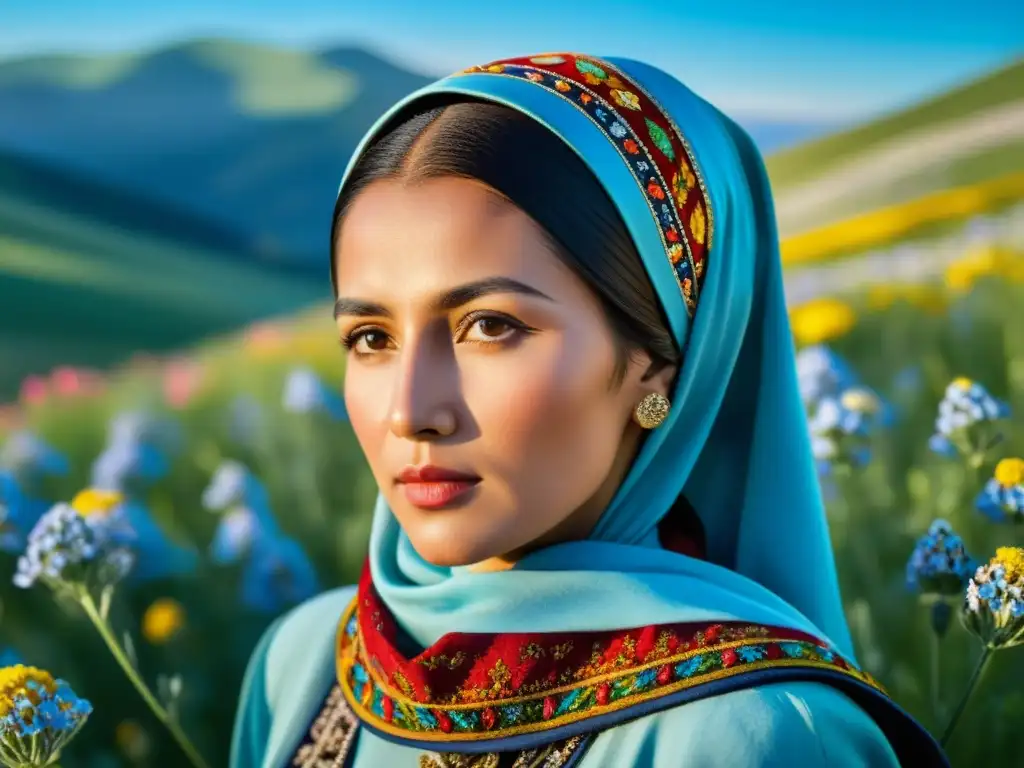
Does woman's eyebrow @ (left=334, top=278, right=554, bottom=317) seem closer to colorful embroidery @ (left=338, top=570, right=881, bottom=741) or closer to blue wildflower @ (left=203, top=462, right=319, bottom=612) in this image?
colorful embroidery @ (left=338, top=570, right=881, bottom=741)

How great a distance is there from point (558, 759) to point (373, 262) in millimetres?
676

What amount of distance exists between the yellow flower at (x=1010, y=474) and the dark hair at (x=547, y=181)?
67 cm

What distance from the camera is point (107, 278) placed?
19.4 ft

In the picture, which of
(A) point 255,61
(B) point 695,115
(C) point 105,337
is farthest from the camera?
(A) point 255,61

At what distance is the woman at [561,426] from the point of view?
1.42 m

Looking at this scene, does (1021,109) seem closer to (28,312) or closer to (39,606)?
(28,312)

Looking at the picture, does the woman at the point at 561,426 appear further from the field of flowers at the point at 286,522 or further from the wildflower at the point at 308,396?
the wildflower at the point at 308,396

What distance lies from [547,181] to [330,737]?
3.02 feet

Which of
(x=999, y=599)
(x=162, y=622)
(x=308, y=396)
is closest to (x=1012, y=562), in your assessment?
(x=999, y=599)

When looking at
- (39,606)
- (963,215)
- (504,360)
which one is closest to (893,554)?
(504,360)

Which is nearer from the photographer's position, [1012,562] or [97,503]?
[1012,562]

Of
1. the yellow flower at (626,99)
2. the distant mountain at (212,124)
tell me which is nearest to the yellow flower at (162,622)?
the yellow flower at (626,99)

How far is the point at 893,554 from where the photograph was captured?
2.80 m

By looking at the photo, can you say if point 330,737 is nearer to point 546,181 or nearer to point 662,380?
point 662,380
